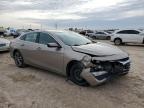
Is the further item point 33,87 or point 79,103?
point 33,87

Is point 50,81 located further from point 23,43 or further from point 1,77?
point 23,43

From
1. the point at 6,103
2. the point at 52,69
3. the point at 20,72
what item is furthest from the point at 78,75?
the point at 20,72

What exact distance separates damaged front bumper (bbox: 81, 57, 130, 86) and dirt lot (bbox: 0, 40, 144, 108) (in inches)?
11.5

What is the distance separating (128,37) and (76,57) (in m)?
16.4

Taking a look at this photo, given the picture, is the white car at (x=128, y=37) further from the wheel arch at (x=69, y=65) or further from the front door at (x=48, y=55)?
the wheel arch at (x=69, y=65)

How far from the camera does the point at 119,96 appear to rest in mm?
5410

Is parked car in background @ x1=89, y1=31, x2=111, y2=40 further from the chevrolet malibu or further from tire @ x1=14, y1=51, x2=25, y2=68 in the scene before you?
the chevrolet malibu

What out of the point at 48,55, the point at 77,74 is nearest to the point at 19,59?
the point at 48,55

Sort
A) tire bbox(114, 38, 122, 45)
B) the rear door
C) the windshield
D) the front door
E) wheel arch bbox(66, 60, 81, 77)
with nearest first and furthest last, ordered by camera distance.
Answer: wheel arch bbox(66, 60, 81, 77), the front door, the windshield, the rear door, tire bbox(114, 38, 122, 45)

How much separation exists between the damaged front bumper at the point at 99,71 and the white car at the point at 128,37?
1590 centimetres

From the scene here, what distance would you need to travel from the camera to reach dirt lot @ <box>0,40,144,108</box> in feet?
16.3

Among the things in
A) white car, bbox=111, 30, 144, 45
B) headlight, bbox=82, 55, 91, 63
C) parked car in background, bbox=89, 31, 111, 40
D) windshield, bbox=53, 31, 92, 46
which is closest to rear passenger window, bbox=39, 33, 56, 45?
windshield, bbox=53, 31, 92, 46

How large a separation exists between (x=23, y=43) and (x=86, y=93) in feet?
12.7

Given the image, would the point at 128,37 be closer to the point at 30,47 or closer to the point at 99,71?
the point at 30,47
